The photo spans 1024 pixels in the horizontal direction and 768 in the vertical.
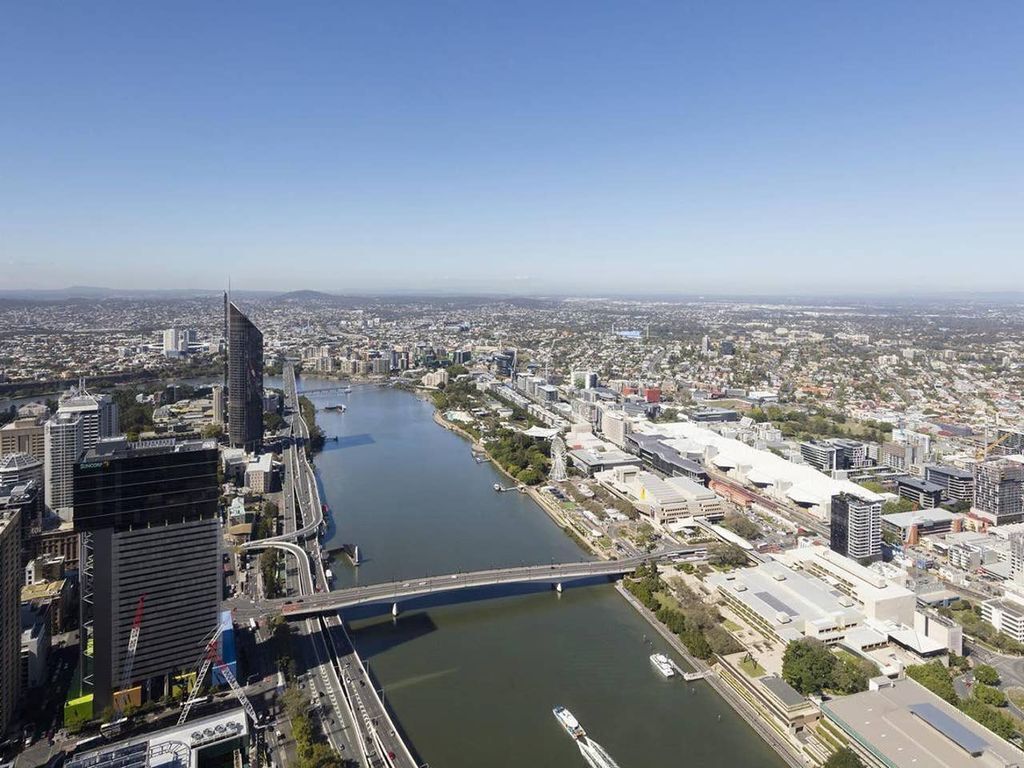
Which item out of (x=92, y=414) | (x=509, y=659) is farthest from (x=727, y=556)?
(x=92, y=414)

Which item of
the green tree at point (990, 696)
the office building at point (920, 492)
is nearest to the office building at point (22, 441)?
the green tree at point (990, 696)

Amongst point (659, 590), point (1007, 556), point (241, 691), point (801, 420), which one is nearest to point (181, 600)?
point (241, 691)

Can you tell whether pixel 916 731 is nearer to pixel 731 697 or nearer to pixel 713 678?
pixel 731 697

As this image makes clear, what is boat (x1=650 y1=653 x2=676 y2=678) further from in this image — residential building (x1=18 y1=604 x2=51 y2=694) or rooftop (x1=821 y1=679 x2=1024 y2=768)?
residential building (x1=18 y1=604 x2=51 y2=694)

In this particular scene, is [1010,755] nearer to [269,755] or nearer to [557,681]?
[557,681]

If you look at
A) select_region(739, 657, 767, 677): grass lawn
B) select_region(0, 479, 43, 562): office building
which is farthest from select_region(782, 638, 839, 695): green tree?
select_region(0, 479, 43, 562): office building
